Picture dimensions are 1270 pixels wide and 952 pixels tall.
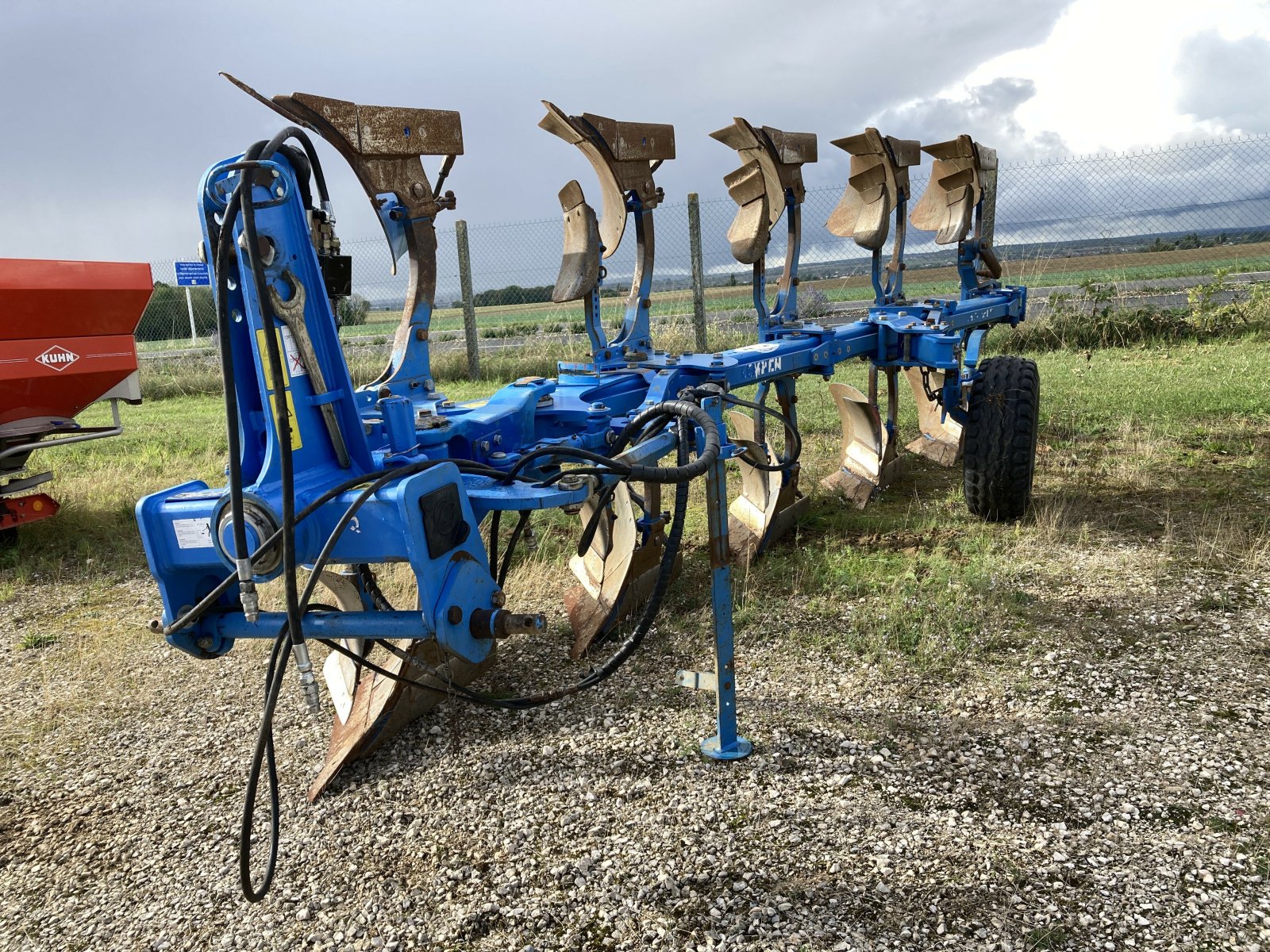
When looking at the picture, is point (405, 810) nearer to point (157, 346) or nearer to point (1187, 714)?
point (1187, 714)

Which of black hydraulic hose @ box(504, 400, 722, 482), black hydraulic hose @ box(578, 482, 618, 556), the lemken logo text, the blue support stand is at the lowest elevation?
the blue support stand

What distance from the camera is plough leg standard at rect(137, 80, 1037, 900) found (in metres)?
2.21

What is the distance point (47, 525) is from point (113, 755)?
368cm

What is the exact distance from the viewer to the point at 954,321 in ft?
19.5

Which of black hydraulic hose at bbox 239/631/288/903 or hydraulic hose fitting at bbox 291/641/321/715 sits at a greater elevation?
hydraulic hose fitting at bbox 291/641/321/715

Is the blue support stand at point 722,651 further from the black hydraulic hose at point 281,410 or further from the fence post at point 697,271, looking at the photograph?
the fence post at point 697,271

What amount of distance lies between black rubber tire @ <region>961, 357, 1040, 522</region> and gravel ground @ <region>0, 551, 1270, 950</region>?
47.0 inches

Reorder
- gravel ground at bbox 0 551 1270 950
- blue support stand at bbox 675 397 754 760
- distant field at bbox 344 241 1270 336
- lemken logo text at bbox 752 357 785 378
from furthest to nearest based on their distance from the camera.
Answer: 1. distant field at bbox 344 241 1270 336
2. lemken logo text at bbox 752 357 785 378
3. blue support stand at bbox 675 397 754 760
4. gravel ground at bbox 0 551 1270 950

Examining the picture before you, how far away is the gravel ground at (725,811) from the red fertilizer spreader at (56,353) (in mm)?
2001

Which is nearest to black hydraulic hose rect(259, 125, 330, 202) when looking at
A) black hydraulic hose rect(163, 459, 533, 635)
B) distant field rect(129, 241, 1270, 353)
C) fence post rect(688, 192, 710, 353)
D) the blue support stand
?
black hydraulic hose rect(163, 459, 533, 635)

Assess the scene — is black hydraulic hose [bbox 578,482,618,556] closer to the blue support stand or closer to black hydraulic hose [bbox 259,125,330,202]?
the blue support stand

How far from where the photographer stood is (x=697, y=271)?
10586mm

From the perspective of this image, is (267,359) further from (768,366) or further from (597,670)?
(768,366)

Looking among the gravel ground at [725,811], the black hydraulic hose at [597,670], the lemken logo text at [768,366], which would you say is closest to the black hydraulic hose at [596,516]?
the black hydraulic hose at [597,670]
